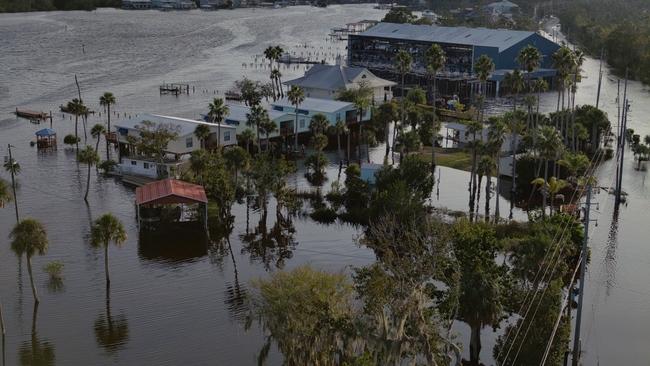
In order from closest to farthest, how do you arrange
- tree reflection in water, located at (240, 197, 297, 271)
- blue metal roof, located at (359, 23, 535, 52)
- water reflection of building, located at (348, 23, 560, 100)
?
1. tree reflection in water, located at (240, 197, 297, 271)
2. water reflection of building, located at (348, 23, 560, 100)
3. blue metal roof, located at (359, 23, 535, 52)

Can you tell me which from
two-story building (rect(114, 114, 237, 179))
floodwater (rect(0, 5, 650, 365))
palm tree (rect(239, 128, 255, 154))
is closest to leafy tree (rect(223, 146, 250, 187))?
floodwater (rect(0, 5, 650, 365))

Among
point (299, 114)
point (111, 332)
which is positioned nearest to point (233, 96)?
point (299, 114)

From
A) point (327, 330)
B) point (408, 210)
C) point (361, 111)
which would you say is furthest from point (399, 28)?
point (327, 330)

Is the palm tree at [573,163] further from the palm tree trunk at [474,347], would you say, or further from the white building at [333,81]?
the white building at [333,81]

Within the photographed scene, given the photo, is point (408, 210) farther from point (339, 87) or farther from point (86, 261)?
point (339, 87)

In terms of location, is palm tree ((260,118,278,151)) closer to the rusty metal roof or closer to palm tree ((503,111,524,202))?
the rusty metal roof
